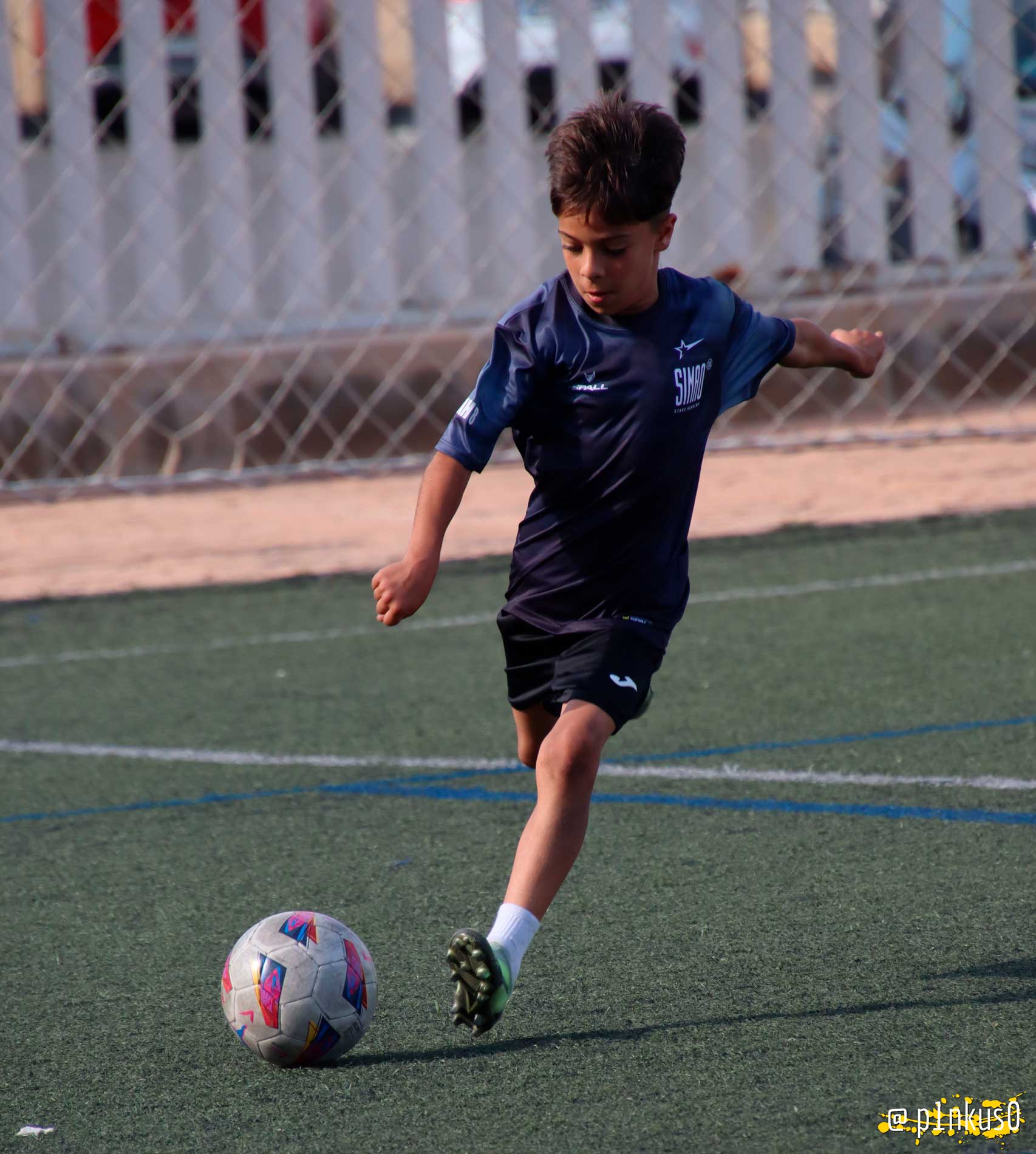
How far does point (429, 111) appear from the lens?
9547 millimetres

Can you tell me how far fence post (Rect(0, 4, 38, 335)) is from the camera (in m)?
8.74

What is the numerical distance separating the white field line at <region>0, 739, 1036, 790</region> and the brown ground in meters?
2.49

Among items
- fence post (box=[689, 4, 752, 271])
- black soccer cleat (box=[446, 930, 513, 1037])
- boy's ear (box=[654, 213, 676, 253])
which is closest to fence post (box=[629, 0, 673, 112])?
fence post (box=[689, 4, 752, 271])

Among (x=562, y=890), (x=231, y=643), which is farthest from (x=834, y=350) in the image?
(x=231, y=643)

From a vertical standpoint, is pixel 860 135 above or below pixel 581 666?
above

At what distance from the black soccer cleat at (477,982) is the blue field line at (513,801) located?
138 centimetres

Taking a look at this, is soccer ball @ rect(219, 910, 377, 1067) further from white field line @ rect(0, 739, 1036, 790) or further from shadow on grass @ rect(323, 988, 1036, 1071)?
white field line @ rect(0, 739, 1036, 790)

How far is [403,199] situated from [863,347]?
6.73 meters

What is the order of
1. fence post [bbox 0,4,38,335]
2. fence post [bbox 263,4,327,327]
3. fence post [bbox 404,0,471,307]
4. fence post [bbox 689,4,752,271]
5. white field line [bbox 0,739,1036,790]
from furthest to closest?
fence post [bbox 689,4,752,271], fence post [bbox 404,0,471,307], fence post [bbox 263,4,327,327], fence post [bbox 0,4,38,335], white field line [bbox 0,739,1036,790]

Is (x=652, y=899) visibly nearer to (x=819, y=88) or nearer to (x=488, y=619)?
(x=488, y=619)

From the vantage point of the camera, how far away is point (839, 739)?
14.4ft

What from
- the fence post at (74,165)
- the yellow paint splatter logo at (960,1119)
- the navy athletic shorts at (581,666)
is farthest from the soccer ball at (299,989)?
the fence post at (74,165)

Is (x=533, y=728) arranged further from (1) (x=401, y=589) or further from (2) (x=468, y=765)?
(2) (x=468, y=765)

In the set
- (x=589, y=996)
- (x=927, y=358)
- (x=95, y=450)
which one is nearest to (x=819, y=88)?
(x=927, y=358)
